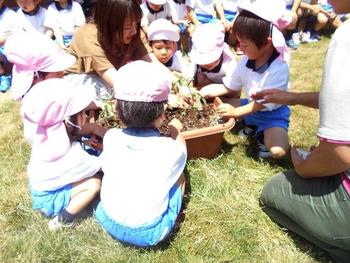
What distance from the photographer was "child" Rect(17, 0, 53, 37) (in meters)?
4.56

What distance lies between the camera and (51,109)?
2070 millimetres

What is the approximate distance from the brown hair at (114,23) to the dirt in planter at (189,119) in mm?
515

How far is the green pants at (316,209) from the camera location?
1.93 m

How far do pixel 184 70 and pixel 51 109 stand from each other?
6.04 ft

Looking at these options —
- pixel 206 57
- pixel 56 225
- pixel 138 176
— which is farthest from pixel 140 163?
pixel 206 57

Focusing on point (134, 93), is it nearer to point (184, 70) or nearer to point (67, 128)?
point (67, 128)

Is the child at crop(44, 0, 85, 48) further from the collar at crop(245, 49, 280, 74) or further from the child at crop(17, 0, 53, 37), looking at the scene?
Answer: the collar at crop(245, 49, 280, 74)

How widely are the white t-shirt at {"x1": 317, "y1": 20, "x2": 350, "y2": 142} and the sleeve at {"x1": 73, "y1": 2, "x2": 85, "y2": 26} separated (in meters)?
4.00

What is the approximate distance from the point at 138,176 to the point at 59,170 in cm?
53

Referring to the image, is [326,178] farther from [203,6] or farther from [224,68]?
[203,6]

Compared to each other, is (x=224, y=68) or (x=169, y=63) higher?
(x=224, y=68)

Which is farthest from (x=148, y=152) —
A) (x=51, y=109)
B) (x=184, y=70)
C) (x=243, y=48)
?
(x=184, y=70)

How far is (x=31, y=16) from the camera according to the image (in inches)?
182

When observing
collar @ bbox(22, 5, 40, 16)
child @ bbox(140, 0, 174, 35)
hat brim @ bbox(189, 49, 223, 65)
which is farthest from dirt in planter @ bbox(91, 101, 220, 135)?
collar @ bbox(22, 5, 40, 16)
